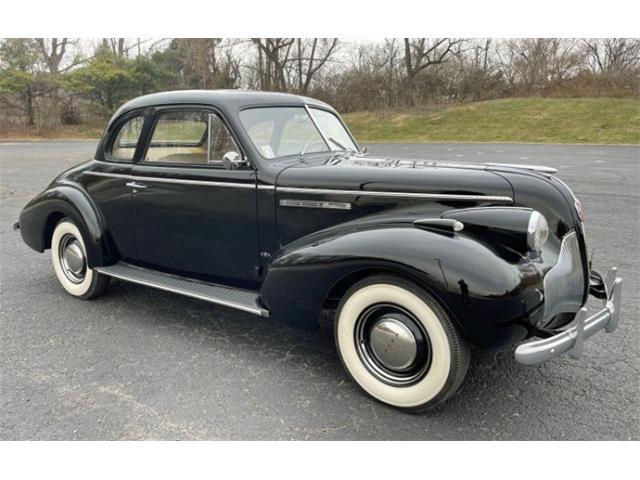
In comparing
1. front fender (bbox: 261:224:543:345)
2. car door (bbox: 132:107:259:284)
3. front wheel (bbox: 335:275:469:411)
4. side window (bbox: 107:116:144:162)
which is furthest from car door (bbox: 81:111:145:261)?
front wheel (bbox: 335:275:469:411)

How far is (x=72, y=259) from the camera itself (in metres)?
4.77

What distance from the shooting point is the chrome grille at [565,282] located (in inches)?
109

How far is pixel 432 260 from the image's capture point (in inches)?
104

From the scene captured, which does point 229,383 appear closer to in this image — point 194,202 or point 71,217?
point 194,202

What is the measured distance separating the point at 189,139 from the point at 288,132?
0.85 m

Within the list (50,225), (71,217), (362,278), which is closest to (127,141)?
(71,217)

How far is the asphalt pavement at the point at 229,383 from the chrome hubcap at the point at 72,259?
0.78 feet

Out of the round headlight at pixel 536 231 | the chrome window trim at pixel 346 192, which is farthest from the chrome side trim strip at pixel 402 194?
the round headlight at pixel 536 231

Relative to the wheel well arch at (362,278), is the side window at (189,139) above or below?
above

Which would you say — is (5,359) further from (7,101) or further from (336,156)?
(7,101)

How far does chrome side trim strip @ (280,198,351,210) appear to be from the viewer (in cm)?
335

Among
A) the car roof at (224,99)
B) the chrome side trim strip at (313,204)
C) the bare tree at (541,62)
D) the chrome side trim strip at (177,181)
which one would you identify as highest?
the bare tree at (541,62)

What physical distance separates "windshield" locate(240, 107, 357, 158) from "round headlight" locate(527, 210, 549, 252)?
1.93m

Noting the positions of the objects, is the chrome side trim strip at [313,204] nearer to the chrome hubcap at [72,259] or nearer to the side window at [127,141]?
the side window at [127,141]
